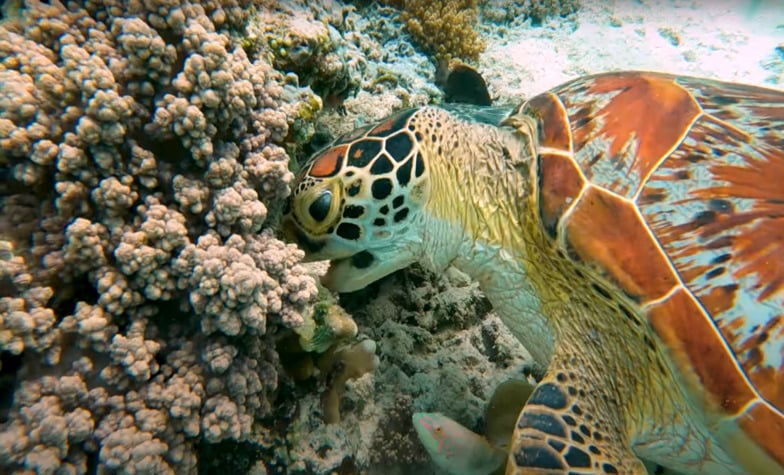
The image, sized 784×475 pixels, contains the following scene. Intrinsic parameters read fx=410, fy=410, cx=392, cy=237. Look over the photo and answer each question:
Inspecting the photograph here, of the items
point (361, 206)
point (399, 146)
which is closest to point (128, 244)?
point (361, 206)

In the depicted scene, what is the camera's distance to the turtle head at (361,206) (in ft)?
4.99

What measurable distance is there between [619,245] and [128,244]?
1.37m

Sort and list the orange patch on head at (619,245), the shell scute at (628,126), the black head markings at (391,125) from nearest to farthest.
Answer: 1. the orange patch on head at (619,245)
2. the shell scute at (628,126)
3. the black head markings at (391,125)

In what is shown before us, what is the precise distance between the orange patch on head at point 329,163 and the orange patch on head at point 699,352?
1.13m

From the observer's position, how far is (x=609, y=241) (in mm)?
1285

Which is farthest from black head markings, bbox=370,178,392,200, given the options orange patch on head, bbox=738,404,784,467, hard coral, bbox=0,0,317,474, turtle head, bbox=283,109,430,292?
orange patch on head, bbox=738,404,784,467

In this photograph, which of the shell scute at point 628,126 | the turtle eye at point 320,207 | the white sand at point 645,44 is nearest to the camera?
the shell scute at point 628,126

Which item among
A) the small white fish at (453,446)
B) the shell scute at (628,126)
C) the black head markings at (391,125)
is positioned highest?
the shell scute at (628,126)

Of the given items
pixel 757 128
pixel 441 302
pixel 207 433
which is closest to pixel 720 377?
pixel 757 128

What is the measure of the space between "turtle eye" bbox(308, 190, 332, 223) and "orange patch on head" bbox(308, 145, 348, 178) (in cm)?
9

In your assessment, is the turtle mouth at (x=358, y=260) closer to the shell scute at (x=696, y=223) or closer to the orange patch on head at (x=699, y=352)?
the shell scute at (x=696, y=223)

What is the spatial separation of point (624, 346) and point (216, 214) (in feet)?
4.42

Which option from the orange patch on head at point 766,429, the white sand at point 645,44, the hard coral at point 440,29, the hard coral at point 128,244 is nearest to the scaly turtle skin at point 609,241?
the orange patch on head at point 766,429

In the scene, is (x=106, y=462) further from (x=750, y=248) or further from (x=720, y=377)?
(x=750, y=248)
